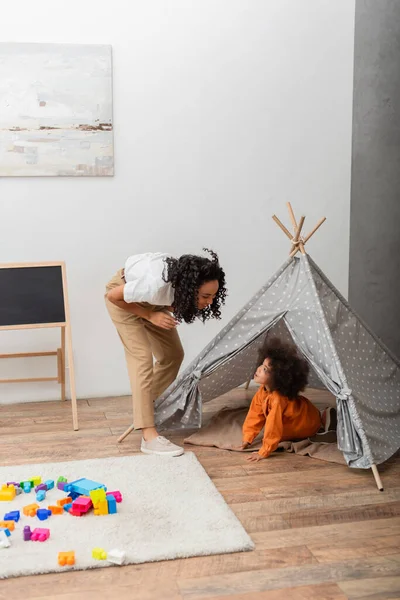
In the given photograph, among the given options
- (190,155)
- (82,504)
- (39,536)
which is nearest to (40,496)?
(82,504)

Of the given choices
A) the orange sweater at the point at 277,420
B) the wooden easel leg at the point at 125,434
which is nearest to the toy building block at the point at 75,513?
the wooden easel leg at the point at 125,434

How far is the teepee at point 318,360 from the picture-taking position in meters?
2.91

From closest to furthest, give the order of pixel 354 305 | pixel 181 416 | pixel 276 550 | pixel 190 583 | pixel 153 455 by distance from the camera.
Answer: pixel 190 583 < pixel 276 550 < pixel 153 455 < pixel 181 416 < pixel 354 305

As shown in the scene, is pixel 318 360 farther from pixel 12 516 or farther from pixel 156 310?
pixel 12 516

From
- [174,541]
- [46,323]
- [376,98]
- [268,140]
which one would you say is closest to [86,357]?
[46,323]

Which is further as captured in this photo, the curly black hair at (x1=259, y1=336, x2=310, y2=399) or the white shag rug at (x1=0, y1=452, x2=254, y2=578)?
the curly black hair at (x1=259, y1=336, x2=310, y2=399)

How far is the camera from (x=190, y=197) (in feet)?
13.5

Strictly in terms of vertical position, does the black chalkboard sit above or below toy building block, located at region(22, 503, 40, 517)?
above

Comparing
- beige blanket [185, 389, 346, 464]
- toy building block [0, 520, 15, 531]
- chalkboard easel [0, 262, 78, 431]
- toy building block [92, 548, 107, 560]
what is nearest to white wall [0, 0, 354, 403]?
chalkboard easel [0, 262, 78, 431]

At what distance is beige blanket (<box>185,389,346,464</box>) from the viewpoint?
3.11m

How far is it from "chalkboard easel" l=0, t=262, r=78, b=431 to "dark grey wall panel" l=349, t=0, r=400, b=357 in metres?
1.80

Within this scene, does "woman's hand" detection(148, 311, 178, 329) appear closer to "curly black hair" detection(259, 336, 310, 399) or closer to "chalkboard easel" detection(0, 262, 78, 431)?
"curly black hair" detection(259, 336, 310, 399)

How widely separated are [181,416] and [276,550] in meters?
1.20

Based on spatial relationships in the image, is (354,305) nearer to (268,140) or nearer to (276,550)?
(268,140)
